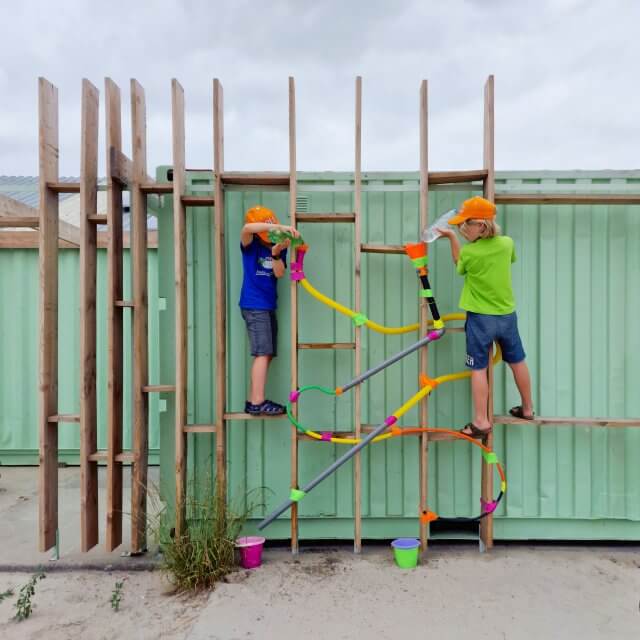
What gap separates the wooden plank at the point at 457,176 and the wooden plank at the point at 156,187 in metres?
1.81

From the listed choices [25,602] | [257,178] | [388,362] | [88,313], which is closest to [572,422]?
[388,362]

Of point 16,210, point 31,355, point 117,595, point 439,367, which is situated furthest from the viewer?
point 31,355

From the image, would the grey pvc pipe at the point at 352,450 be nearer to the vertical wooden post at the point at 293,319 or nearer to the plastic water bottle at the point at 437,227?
the vertical wooden post at the point at 293,319

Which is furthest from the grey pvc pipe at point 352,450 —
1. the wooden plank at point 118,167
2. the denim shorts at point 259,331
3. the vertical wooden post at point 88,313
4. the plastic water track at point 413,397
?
the wooden plank at point 118,167

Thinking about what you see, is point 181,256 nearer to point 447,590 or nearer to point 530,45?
point 447,590

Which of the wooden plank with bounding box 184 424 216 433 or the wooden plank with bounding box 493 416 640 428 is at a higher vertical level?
the wooden plank with bounding box 493 416 640 428

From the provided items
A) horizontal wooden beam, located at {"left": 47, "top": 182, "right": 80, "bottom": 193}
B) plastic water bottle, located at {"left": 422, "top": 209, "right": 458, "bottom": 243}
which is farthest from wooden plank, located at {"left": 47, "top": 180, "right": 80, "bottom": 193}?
plastic water bottle, located at {"left": 422, "top": 209, "right": 458, "bottom": 243}

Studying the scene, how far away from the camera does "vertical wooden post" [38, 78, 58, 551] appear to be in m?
3.05

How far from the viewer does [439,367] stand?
3332 mm

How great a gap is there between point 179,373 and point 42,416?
1.00 metres

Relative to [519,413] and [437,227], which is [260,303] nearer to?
[437,227]

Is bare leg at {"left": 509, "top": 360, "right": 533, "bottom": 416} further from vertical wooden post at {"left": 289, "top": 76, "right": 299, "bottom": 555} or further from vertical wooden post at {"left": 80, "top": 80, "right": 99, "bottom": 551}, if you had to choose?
vertical wooden post at {"left": 80, "top": 80, "right": 99, "bottom": 551}

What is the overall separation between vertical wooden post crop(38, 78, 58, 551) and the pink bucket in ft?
4.39

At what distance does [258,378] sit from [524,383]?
1802 millimetres
